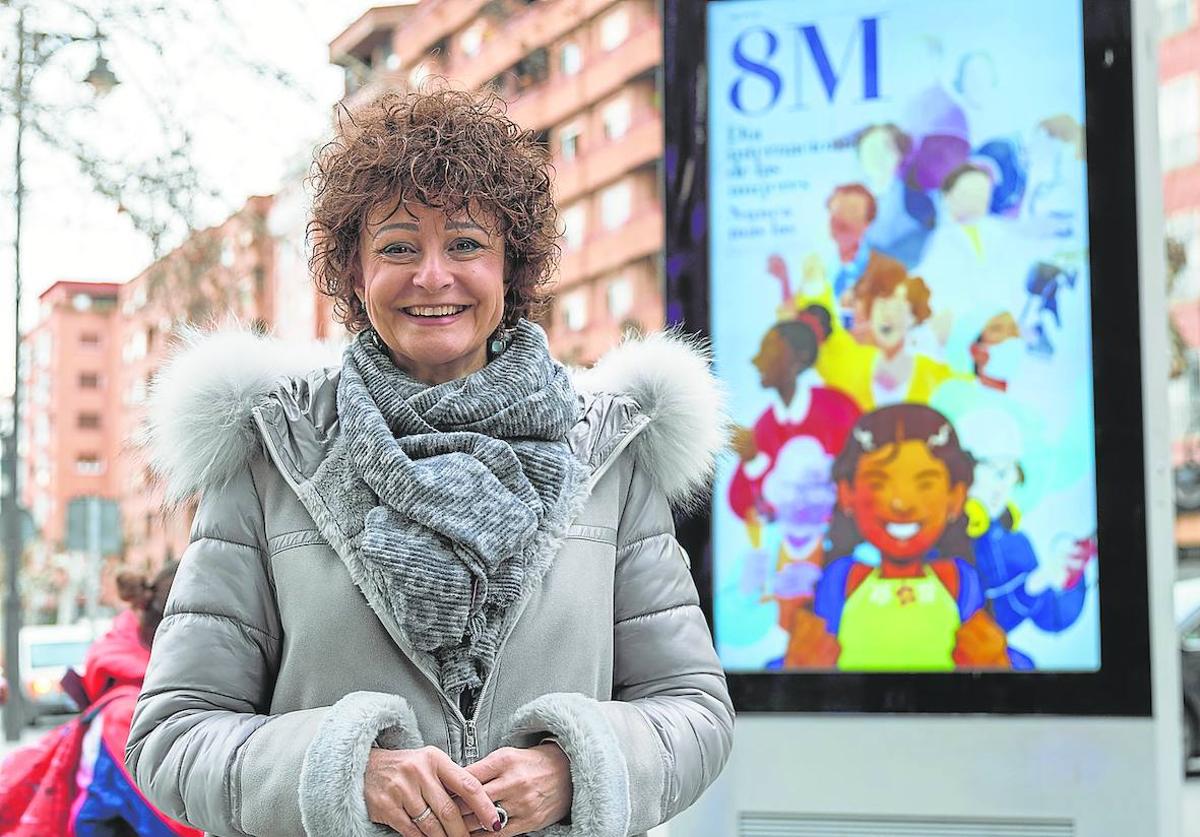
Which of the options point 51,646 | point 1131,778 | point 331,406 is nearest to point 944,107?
point 1131,778

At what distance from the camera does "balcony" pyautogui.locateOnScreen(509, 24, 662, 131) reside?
1559 inches

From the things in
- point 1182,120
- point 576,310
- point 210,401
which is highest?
point 1182,120

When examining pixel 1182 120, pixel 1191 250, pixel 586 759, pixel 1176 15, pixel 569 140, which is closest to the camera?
pixel 586 759

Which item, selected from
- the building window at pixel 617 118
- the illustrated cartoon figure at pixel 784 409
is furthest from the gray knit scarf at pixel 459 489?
the building window at pixel 617 118

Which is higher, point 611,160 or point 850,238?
point 611,160

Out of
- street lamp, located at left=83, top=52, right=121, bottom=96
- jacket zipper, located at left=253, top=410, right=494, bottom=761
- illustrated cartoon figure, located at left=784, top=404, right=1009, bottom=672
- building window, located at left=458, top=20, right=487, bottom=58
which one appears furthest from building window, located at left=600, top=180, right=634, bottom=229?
jacket zipper, located at left=253, top=410, right=494, bottom=761

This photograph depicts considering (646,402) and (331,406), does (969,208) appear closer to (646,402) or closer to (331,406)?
(646,402)

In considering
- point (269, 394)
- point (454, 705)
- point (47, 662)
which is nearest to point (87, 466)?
point (47, 662)

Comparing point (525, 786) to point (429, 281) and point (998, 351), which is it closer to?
point (429, 281)

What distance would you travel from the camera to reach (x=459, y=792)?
1.95m

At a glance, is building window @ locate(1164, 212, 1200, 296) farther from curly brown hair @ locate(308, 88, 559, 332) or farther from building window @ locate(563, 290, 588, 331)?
curly brown hair @ locate(308, 88, 559, 332)

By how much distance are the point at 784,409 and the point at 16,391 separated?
14.3 meters

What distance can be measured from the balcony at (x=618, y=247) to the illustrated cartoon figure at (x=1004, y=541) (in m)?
35.8

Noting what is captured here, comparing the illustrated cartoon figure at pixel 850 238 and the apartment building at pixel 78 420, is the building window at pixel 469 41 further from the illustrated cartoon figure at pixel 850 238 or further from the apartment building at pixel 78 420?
the apartment building at pixel 78 420
